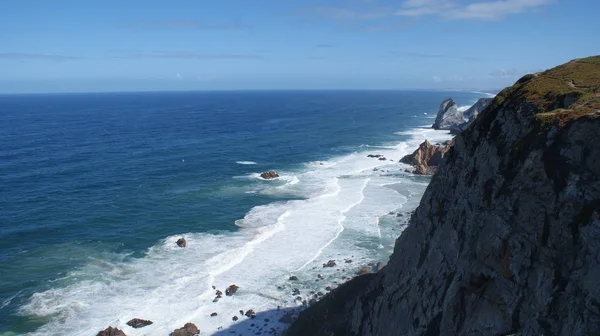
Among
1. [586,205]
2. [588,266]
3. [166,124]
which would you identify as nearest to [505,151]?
[586,205]

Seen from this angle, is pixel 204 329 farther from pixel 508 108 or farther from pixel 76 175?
pixel 76 175

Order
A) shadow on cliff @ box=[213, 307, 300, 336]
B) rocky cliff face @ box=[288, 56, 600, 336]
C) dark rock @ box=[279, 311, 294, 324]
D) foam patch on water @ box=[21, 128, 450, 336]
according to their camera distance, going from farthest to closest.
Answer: foam patch on water @ box=[21, 128, 450, 336], dark rock @ box=[279, 311, 294, 324], shadow on cliff @ box=[213, 307, 300, 336], rocky cliff face @ box=[288, 56, 600, 336]

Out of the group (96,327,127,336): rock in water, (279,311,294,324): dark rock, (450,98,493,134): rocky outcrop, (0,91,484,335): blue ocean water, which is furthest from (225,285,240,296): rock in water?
(450,98,493,134): rocky outcrop

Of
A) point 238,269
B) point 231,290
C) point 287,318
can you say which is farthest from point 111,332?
point 238,269

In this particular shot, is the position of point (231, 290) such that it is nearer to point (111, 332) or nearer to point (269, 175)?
point (111, 332)

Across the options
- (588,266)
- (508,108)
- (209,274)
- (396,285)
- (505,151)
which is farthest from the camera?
(209,274)

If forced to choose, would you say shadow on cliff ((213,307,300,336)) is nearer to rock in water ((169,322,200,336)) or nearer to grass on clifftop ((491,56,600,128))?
rock in water ((169,322,200,336))

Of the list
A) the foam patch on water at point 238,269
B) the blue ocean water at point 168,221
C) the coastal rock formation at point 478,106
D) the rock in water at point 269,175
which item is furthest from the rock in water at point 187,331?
the coastal rock formation at point 478,106
